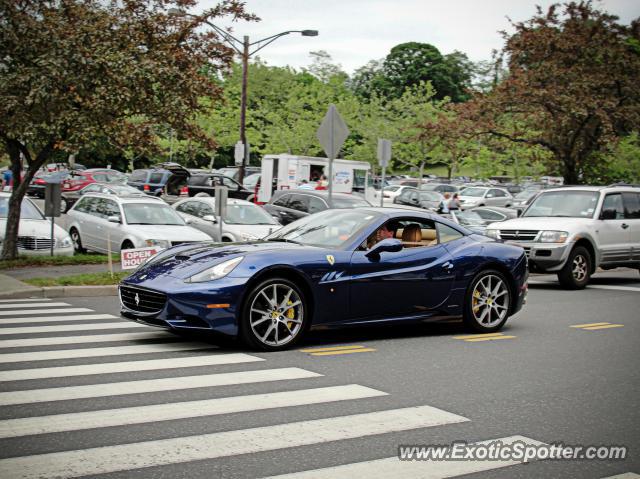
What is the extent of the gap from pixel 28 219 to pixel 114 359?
1226cm

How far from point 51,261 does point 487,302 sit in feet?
34.3

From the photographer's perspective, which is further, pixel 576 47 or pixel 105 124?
pixel 576 47

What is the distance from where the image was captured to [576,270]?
1677cm

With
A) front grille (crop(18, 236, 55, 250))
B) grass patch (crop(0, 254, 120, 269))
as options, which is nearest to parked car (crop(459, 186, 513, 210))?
grass patch (crop(0, 254, 120, 269))

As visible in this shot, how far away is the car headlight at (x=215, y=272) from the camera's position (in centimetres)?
819

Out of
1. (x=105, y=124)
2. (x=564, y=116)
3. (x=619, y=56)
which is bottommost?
(x=105, y=124)

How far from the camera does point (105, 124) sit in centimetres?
1691

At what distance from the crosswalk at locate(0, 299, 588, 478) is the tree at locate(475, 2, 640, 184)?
73.5 ft

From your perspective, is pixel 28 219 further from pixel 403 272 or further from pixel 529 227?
pixel 403 272

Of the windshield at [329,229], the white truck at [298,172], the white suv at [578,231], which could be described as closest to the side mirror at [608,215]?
the white suv at [578,231]

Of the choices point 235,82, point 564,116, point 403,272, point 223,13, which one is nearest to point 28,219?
point 223,13

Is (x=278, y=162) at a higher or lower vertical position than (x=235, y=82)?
lower

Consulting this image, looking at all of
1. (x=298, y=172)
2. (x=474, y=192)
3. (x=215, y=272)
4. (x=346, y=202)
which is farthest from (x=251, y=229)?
(x=474, y=192)

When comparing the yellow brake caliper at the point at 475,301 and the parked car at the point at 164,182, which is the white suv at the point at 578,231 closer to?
the yellow brake caliper at the point at 475,301
